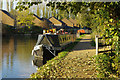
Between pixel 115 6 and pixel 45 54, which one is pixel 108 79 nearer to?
pixel 115 6

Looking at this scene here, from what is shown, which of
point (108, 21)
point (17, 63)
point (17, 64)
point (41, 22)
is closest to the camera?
point (108, 21)

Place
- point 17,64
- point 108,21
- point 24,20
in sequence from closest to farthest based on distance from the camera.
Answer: point 108,21
point 17,64
point 24,20

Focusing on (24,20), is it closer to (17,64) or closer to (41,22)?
(41,22)

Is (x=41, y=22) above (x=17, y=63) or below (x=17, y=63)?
above

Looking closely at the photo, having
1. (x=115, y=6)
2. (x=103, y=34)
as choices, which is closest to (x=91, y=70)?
(x=103, y=34)

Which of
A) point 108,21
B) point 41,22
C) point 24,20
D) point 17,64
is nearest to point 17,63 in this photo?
point 17,64

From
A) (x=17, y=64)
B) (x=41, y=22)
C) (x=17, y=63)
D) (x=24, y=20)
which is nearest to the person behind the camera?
(x=17, y=64)

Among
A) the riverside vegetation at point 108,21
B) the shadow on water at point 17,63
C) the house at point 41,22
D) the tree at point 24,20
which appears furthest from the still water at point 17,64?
the tree at point 24,20

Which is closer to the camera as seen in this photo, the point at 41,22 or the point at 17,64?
the point at 17,64

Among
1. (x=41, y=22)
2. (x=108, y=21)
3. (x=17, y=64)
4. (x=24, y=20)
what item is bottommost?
(x=17, y=64)

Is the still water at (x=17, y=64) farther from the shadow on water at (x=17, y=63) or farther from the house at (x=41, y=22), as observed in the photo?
Result: the house at (x=41, y=22)

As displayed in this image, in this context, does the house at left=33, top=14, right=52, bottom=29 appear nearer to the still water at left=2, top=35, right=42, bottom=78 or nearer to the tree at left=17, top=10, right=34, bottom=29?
the tree at left=17, top=10, right=34, bottom=29

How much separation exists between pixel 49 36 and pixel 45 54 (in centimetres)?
250

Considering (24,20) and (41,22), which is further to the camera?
(24,20)
